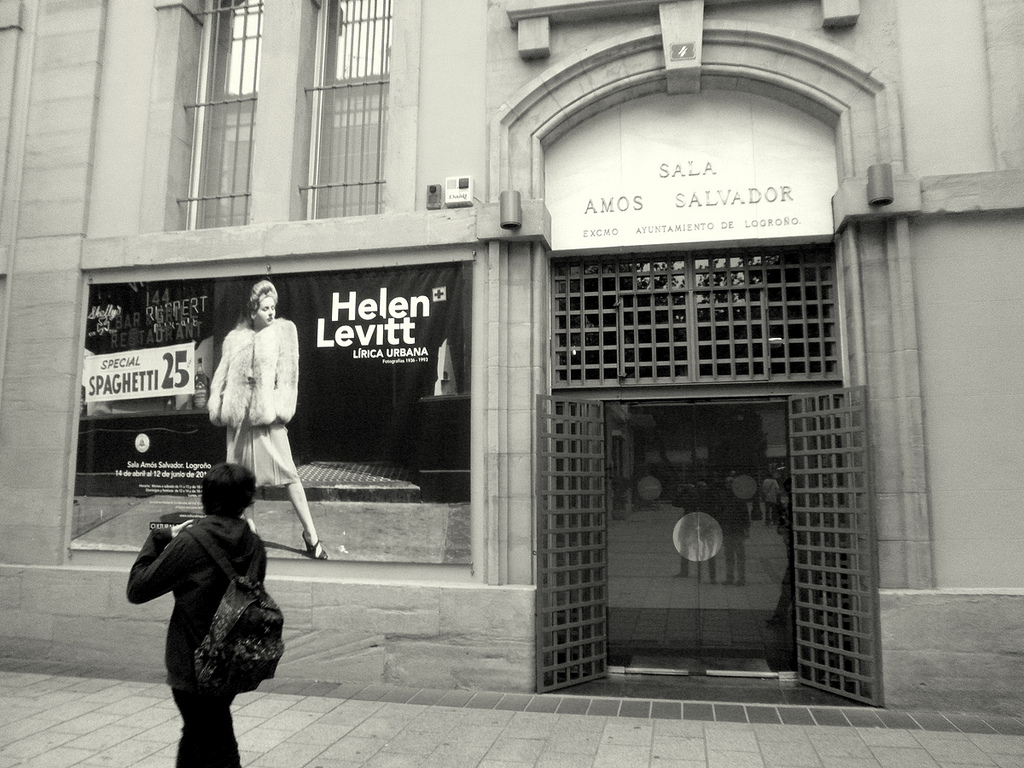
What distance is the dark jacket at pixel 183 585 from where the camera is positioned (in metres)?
3.26

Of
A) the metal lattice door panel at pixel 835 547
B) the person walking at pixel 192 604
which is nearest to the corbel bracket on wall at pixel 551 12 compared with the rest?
the metal lattice door panel at pixel 835 547

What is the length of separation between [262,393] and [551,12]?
4.63m

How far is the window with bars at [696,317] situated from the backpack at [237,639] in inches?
170

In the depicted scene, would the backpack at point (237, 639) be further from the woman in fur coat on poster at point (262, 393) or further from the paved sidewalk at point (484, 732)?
the woman in fur coat on poster at point (262, 393)

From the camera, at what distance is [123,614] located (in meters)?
7.36

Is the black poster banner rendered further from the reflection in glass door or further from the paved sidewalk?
the paved sidewalk

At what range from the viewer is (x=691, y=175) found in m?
Answer: 7.16

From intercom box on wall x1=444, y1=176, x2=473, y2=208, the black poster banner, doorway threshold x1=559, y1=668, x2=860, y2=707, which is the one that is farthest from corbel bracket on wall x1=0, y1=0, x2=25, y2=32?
doorway threshold x1=559, y1=668, x2=860, y2=707

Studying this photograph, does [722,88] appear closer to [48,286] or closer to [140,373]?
[140,373]

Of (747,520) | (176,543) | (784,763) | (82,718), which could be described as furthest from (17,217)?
(784,763)

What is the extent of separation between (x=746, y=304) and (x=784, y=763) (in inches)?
154

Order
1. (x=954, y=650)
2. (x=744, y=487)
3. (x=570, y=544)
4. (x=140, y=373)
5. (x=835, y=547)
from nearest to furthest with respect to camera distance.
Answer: (x=954, y=650)
(x=835, y=547)
(x=570, y=544)
(x=744, y=487)
(x=140, y=373)

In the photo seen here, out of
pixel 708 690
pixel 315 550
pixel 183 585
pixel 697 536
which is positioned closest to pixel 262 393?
pixel 315 550

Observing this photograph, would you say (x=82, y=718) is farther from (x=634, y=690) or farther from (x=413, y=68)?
(x=413, y=68)
